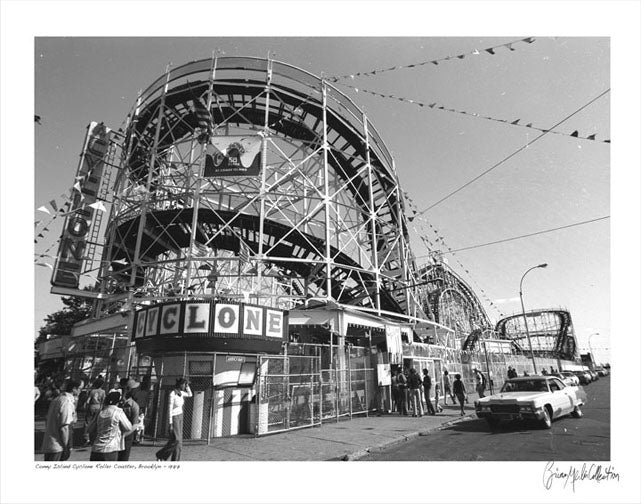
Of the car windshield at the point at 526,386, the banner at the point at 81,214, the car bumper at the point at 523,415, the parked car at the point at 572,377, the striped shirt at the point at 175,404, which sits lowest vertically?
the parked car at the point at 572,377

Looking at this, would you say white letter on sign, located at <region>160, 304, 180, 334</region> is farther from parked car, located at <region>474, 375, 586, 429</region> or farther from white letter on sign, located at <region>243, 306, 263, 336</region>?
parked car, located at <region>474, 375, 586, 429</region>

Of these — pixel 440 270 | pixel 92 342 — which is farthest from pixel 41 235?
pixel 440 270

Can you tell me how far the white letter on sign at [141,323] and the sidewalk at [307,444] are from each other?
3.02 meters

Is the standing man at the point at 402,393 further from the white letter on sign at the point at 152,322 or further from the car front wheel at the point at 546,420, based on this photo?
the white letter on sign at the point at 152,322

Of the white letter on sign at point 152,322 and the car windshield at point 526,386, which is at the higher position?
the white letter on sign at point 152,322

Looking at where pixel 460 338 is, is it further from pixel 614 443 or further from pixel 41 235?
pixel 41 235

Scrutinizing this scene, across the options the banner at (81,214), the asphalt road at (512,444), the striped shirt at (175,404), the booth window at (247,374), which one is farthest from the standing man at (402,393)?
the banner at (81,214)

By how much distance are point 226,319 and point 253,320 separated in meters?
0.80

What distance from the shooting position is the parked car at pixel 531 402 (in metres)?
10.3

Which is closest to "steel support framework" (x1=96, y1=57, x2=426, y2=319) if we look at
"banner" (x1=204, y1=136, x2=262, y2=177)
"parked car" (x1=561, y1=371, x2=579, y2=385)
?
"banner" (x1=204, y1=136, x2=262, y2=177)

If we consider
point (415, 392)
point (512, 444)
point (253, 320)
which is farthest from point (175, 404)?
point (415, 392)

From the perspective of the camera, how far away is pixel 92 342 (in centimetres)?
1781

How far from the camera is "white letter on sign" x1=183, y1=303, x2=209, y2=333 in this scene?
32.2 ft

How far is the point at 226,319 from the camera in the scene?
33.1 feet
